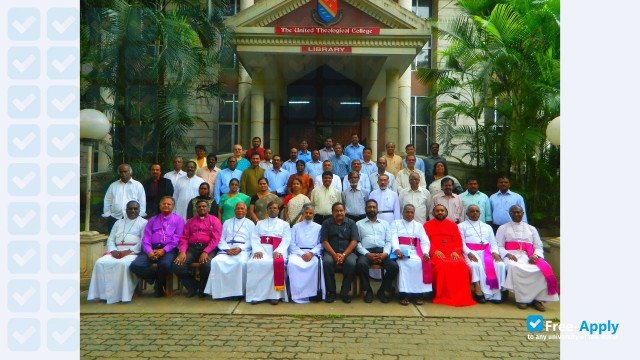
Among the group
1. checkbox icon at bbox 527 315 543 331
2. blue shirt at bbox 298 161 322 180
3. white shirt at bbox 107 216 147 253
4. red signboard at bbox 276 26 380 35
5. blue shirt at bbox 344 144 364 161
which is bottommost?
checkbox icon at bbox 527 315 543 331

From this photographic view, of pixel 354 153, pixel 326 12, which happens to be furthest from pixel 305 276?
pixel 326 12

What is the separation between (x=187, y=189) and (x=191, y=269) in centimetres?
201

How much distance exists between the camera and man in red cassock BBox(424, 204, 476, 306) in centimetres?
607

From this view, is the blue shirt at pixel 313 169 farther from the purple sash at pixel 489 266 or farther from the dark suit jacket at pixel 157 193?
the purple sash at pixel 489 266

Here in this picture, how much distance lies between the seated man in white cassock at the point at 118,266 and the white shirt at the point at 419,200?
4.20 m

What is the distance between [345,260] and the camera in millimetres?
6238

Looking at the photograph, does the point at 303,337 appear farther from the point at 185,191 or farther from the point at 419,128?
the point at 419,128

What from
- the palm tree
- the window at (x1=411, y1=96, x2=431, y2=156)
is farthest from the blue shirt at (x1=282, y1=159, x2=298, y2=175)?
the window at (x1=411, y1=96, x2=431, y2=156)

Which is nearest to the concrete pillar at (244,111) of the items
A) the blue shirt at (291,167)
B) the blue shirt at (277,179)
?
the blue shirt at (291,167)

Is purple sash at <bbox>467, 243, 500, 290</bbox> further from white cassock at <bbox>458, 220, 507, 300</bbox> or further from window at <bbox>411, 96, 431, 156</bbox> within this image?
window at <bbox>411, 96, 431, 156</bbox>

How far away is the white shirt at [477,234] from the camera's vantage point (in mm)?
6609

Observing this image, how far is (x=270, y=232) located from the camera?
6.63m

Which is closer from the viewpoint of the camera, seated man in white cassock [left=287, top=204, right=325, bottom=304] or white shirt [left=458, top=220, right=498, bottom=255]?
seated man in white cassock [left=287, top=204, right=325, bottom=304]

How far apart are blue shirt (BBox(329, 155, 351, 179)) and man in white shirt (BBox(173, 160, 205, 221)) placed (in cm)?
253
